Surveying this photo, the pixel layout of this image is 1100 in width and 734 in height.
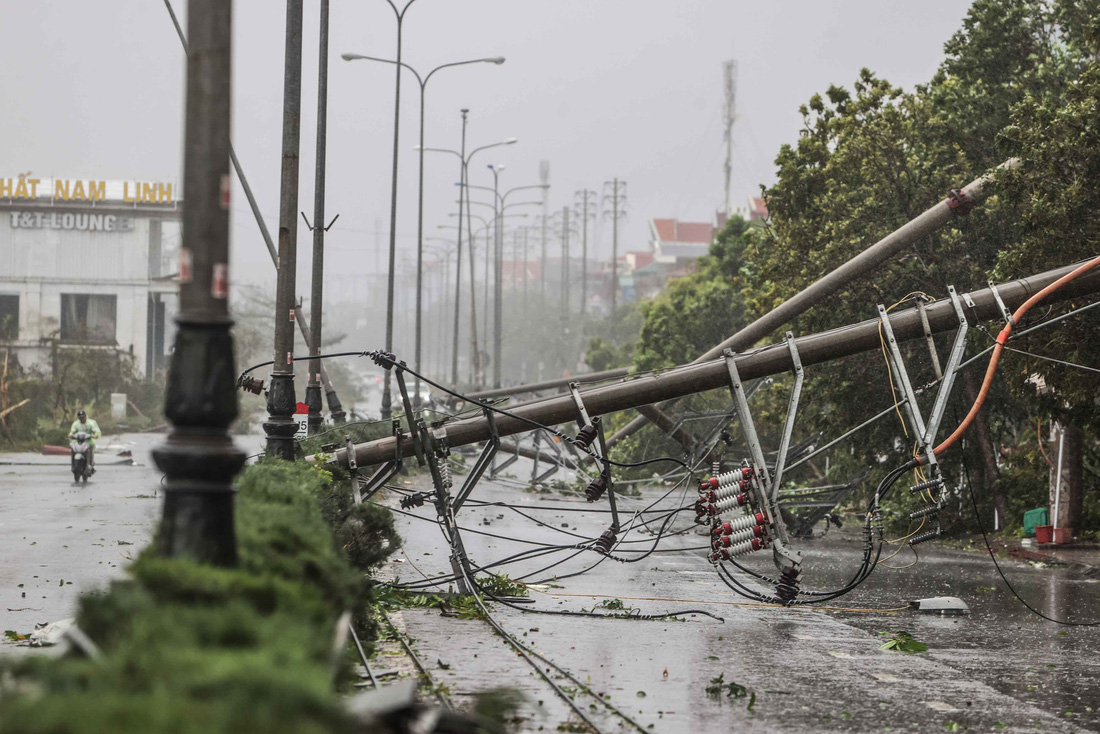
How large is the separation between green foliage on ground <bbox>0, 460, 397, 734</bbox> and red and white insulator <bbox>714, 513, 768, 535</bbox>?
9.15 metres

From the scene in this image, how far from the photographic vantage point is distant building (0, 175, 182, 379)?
73.1 m

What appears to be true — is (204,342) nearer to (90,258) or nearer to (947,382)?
(947,382)

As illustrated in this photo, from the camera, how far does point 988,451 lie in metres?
27.5

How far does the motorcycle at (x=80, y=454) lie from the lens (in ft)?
99.6

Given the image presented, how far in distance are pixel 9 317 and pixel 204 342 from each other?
6755 centimetres

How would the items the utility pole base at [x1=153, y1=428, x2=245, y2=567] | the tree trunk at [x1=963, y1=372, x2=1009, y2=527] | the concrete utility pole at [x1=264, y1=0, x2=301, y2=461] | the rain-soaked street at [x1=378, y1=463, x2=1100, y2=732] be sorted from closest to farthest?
the utility pole base at [x1=153, y1=428, x2=245, y2=567]
the rain-soaked street at [x1=378, y1=463, x2=1100, y2=732]
the concrete utility pole at [x1=264, y1=0, x2=301, y2=461]
the tree trunk at [x1=963, y1=372, x2=1009, y2=527]

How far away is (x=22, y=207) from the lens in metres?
75.8

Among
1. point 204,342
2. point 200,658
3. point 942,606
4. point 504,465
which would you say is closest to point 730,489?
point 942,606

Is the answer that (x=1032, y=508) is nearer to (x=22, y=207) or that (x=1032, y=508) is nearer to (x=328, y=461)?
(x=328, y=461)

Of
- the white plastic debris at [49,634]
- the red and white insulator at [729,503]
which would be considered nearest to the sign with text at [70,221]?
the red and white insulator at [729,503]

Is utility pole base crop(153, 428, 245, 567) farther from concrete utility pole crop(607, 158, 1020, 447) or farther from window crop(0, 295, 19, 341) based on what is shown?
window crop(0, 295, 19, 341)

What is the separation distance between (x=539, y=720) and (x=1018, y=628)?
8.31 meters

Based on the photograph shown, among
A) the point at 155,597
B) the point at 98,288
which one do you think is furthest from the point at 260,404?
the point at 155,597

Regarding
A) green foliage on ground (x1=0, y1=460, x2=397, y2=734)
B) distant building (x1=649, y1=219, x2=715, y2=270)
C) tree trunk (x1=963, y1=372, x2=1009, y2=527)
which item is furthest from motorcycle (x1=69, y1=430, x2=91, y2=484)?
distant building (x1=649, y1=219, x2=715, y2=270)
